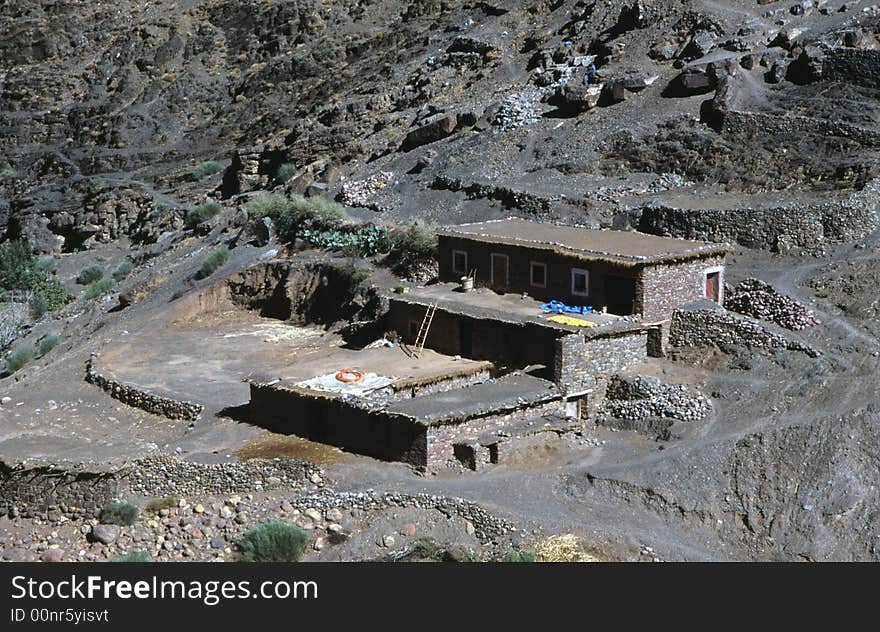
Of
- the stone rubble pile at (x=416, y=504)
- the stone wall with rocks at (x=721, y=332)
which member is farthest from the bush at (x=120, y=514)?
the stone wall with rocks at (x=721, y=332)

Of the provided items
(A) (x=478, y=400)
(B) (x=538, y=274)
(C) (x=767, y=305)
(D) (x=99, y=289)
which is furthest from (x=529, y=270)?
(D) (x=99, y=289)

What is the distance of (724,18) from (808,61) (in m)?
→ 8.58

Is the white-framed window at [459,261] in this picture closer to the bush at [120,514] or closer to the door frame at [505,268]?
the door frame at [505,268]

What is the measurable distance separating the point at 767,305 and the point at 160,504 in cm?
1572

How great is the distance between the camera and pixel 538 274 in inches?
1489

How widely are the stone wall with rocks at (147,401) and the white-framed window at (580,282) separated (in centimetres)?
981

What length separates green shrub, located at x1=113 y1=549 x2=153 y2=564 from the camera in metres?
28.8

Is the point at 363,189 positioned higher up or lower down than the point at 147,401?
higher up

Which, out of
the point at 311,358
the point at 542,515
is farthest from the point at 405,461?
the point at 311,358

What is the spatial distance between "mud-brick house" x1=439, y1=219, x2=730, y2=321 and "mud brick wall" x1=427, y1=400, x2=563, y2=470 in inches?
191

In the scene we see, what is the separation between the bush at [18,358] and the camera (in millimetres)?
43781

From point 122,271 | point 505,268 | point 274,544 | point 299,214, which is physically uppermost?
point 505,268

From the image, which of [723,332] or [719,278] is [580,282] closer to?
[719,278]

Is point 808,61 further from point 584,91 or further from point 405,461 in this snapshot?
point 405,461
